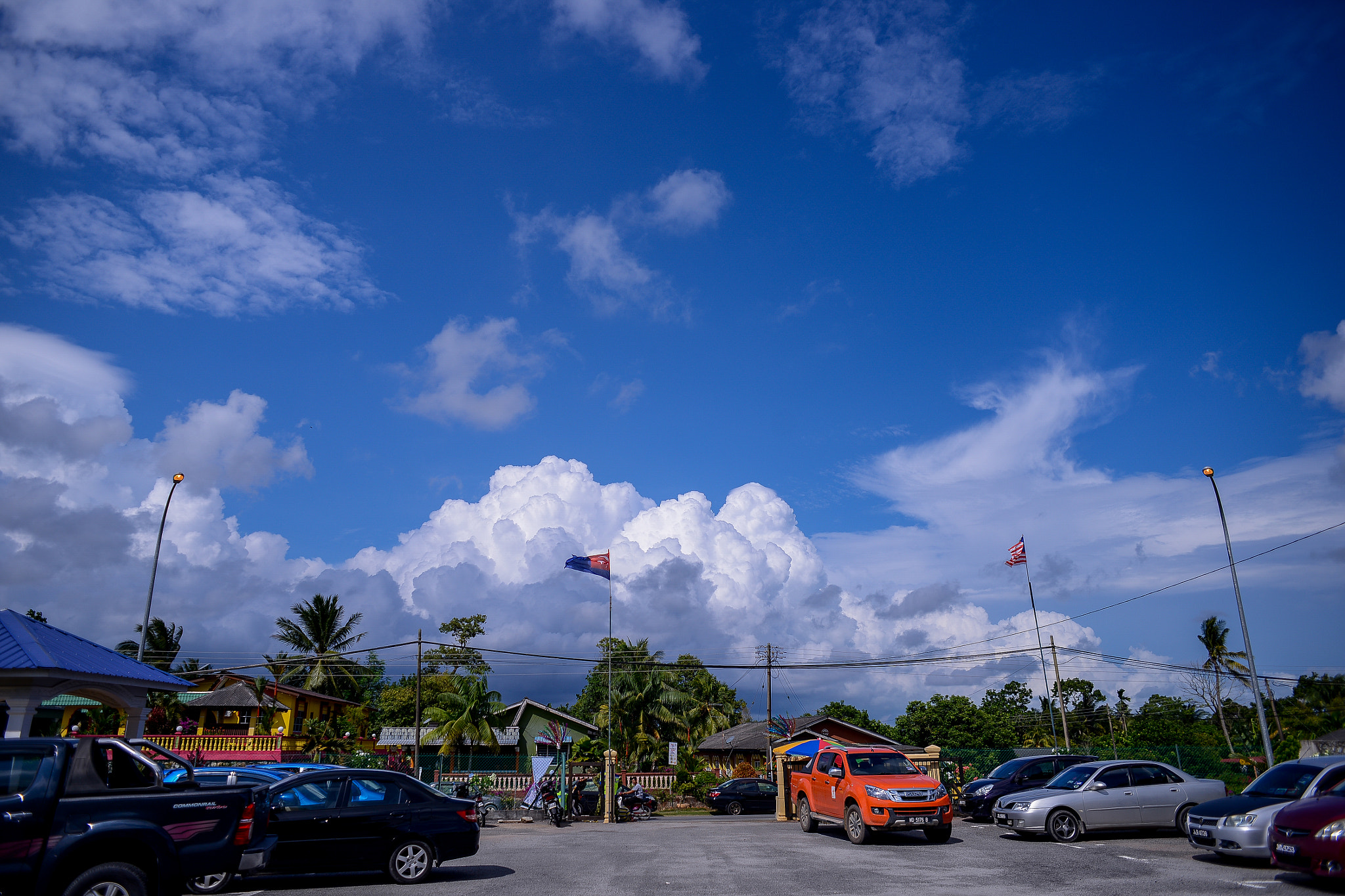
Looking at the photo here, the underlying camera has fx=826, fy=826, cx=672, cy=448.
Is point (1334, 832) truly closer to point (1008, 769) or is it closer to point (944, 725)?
point (1008, 769)

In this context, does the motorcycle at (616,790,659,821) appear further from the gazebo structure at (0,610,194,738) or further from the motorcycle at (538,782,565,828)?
the gazebo structure at (0,610,194,738)

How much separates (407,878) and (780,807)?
15477 mm

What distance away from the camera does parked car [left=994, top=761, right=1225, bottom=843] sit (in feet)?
51.9

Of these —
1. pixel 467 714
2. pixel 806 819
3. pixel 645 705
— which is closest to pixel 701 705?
pixel 645 705

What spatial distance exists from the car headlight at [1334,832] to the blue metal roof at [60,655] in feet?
63.3

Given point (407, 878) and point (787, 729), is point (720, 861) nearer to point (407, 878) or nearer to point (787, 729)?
point (407, 878)

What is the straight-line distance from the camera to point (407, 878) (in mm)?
11344

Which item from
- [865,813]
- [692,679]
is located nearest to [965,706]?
[692,679]

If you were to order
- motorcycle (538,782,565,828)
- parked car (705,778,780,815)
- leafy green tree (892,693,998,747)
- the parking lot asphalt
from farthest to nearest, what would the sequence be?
leafy green tree (892,693,998,747) < parked car (705,778,780,815) < motorcycle (538,782,565,828) < the parking lot asphalt

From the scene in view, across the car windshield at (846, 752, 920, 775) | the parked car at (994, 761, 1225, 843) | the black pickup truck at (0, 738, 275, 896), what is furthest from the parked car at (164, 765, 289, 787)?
the parked car at (994, 761, 1225, 843)

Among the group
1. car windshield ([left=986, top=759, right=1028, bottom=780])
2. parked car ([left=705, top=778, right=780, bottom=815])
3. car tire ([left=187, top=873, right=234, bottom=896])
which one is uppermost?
car windshield ([left=986, top=759, right=1028, bottom=780])

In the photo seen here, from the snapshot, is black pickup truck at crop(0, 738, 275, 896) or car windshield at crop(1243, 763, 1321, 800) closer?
black pickup truck at crop(0, 738, 275, 896)

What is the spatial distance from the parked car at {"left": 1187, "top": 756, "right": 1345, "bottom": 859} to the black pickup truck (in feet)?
43.0

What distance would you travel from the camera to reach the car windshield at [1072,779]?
644 inches
